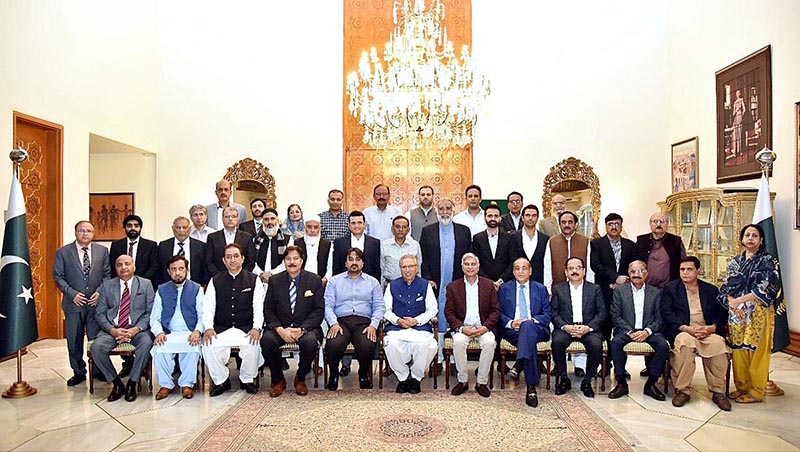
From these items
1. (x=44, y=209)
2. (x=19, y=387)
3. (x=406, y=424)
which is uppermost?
(x=44, y=209)

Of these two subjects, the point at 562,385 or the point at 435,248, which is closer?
the point at 562,385

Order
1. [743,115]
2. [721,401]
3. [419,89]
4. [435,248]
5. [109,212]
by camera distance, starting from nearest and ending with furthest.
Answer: [721,401] → [435,248] → [419,89] → [743,115] → [109,212]

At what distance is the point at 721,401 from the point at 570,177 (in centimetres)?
526

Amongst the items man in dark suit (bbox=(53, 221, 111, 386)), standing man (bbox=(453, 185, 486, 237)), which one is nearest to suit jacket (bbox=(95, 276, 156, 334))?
man in dark suit (bbox=(53, 221, 111, 386))

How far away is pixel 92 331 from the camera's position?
576cm

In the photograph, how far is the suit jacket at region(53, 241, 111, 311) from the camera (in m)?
5.77

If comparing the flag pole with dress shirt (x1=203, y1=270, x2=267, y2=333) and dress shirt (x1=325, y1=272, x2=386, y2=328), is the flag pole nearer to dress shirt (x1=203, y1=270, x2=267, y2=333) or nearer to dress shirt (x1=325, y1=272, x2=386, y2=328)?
dress shirt (x1=203, y1=270, x2=267, y2=333)

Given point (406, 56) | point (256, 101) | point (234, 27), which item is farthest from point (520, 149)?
point (234, 27)

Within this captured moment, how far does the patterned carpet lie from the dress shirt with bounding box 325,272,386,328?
74cm

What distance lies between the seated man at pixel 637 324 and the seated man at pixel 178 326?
3.58 metres

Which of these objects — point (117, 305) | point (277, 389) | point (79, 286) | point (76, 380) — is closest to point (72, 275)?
point (79, 286)

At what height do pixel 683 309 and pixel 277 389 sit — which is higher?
pixel 683 309

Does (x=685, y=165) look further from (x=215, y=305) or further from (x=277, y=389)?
(x=215, y=305)

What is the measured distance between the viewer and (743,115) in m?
7.96
